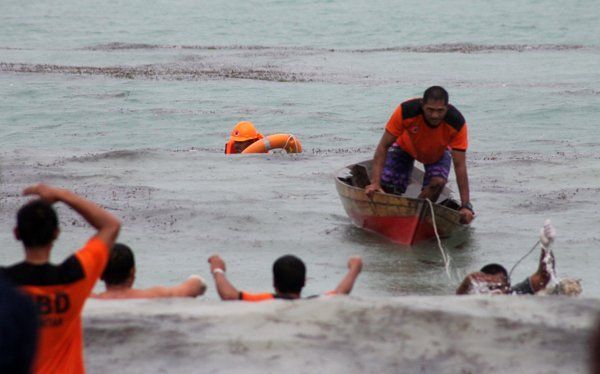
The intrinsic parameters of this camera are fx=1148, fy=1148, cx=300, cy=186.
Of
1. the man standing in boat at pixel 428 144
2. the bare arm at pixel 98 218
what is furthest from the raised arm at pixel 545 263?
the bare arm at pixel 98 218

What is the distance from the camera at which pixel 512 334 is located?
264 inches

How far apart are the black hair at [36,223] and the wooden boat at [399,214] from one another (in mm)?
7222

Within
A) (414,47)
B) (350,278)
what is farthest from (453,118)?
(414,47)

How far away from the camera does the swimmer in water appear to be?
8.18 metres

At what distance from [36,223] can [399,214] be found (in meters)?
7.55

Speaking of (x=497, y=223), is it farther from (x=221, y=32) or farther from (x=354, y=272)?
(x=221, y=32)

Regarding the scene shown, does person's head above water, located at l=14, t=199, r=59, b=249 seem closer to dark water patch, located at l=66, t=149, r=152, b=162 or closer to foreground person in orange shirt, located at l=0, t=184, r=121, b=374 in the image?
foreground person in orange shirt, located at l=0, t=184, r=121, b=374

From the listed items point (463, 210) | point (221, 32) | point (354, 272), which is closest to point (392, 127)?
point (463, 210)

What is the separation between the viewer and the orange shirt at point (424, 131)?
38.3 ft

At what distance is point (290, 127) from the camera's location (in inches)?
1025

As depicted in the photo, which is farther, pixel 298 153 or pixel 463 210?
pixel 298 153

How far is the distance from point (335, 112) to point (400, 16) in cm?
3446

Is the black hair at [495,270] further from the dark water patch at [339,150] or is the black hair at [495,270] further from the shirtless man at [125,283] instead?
the dark water patch at [339,150]

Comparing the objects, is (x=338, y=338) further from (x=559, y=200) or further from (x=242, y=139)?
(x=242, y=139)
